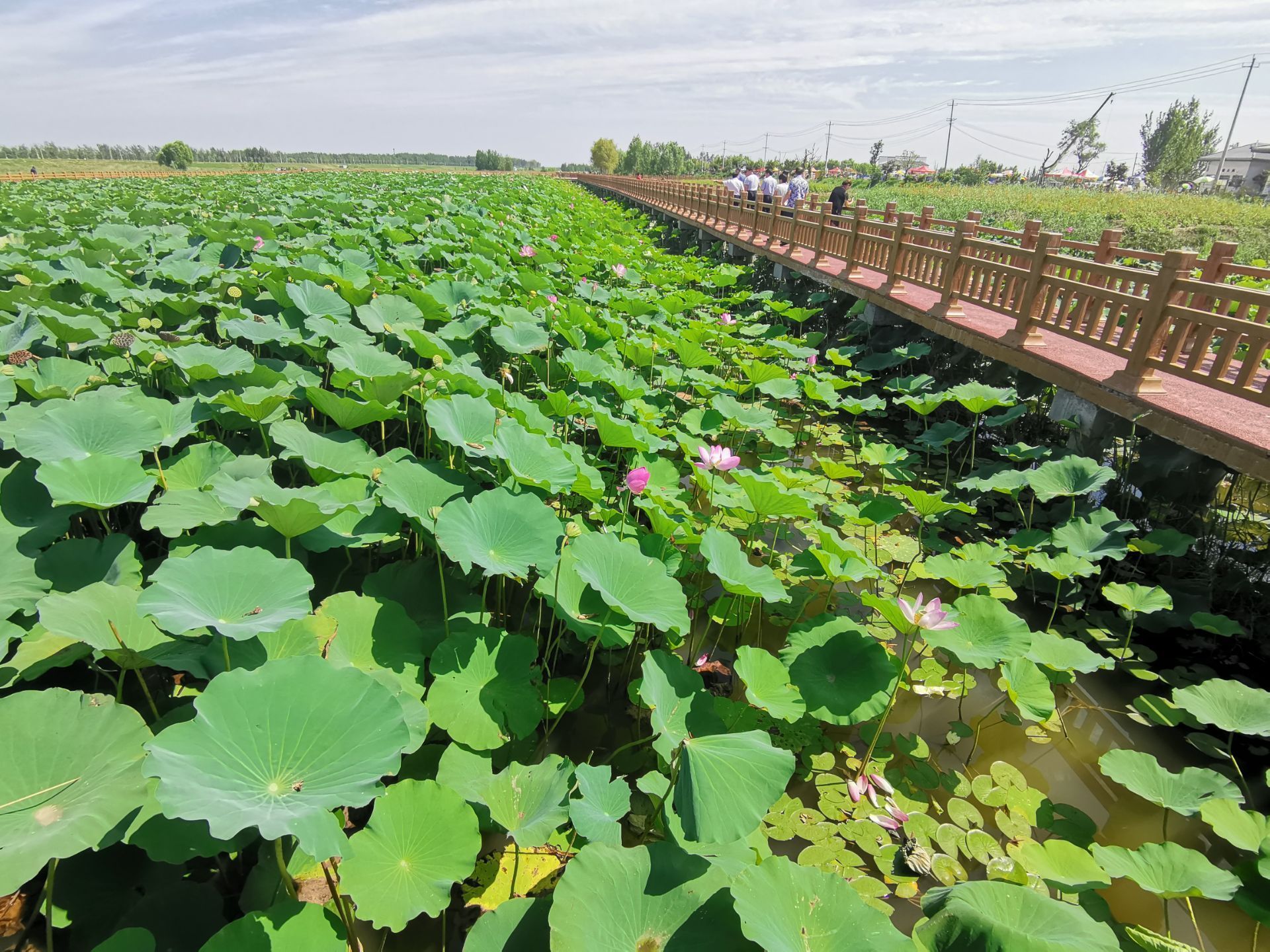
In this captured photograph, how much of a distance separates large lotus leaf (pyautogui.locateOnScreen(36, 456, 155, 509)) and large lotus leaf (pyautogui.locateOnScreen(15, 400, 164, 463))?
181 millimetres

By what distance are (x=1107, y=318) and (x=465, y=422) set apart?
4.58m

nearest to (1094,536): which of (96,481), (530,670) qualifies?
(530,670)

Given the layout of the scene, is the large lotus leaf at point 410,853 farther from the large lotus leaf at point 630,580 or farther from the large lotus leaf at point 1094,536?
the large lotus leaf at point 1094,536

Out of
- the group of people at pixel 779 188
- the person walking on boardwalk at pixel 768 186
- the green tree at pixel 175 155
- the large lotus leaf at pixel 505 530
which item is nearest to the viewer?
the large lotus leaf at pixel 505 530

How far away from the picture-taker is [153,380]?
3279 mm

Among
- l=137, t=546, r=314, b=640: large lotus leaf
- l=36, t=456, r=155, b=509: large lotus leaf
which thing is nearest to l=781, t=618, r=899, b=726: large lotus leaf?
l=137, t=546, r=314, b=640: large lotus leaf

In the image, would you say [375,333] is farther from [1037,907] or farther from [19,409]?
[1037,907]

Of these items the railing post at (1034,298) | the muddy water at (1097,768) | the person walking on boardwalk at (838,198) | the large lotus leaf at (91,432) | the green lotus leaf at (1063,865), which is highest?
the person walking on boardwalk at (838,198)

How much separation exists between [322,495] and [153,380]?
6.51ft

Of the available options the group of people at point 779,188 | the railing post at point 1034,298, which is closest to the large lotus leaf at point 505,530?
the railing post at point 1034,298

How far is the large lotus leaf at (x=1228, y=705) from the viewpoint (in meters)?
2.26

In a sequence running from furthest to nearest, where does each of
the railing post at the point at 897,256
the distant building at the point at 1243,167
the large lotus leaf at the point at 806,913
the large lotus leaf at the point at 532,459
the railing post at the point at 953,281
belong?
the distant building at the point at 1243,167 < the railing post at the point at 897,256 < the railing post at the point at 953,281 < the large lotus leaf at the point at 532,459 < the large lotus leaf at the point at 806,913

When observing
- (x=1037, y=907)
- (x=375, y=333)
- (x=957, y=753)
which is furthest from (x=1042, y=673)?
(x=375, y=333)

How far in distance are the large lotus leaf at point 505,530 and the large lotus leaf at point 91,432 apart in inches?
45.9
